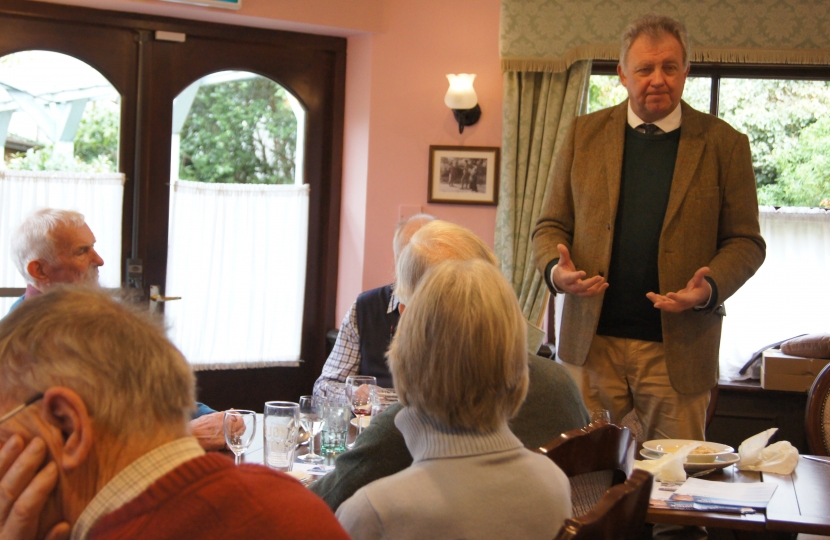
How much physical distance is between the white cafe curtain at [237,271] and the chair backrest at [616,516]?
335 centimetres

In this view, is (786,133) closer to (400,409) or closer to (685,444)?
(685,444)

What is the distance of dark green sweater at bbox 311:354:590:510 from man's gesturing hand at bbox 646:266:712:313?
746mm

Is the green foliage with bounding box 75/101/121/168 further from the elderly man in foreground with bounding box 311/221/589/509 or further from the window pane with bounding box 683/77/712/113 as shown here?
the window pane with bounding box 683/77/712/113

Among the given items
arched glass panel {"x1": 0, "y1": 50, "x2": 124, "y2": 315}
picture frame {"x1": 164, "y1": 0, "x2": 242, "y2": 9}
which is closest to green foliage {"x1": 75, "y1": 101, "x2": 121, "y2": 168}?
arched glass panel {"x1": 0, "y1": 50, "x2": 124, "y2": 315}

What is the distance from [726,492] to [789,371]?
2339mm

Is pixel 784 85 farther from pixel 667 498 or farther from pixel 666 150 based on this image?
pixel 667 498

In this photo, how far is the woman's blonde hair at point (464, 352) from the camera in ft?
4.07

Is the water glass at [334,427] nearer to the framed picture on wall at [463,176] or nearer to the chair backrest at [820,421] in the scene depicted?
the chair backrest at [820,421]

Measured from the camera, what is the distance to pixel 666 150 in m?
2.60

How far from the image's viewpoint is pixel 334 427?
6.64ft

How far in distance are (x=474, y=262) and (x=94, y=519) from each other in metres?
0.66

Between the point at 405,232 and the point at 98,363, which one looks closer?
the point at 98,363

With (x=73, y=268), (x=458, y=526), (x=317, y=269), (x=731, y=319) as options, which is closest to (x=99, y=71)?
(x=317, y=269)

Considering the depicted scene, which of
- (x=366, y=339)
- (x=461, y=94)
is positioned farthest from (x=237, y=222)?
(x=366, y=339)
